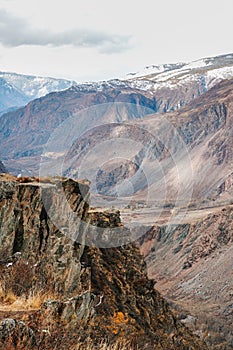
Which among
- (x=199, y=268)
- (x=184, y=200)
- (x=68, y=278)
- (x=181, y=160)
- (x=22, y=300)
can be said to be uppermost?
(x=22, y=300)

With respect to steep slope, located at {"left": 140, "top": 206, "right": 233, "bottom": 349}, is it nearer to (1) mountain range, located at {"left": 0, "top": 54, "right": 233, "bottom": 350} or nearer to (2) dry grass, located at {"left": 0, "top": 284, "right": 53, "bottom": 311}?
(1) mountain range, located at {"left": 0, "top": 54, "right": 233, "bottom": 350}

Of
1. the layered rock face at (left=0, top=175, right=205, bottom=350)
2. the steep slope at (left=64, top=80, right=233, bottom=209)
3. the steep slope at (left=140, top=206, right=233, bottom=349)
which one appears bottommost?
the steep slope at (left=64, top=80, right=233, bottom=209)

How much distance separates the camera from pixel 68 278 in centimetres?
1099

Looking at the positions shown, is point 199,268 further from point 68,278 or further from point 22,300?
point 22,300

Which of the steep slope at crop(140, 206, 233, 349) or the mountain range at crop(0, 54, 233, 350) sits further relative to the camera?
the steep slope at crop(140, 206, 233, 349)

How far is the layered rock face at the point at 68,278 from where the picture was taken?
869cm

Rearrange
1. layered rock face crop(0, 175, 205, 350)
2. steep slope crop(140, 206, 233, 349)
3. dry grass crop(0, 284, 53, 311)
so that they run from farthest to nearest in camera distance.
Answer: steep slope crop(140, 206, 233, 349) < dry grass crop(0, 284, 53, 311) < layered rock face crop(0, 175, 205, 350)

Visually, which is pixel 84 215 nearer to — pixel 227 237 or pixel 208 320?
pixel 208 320

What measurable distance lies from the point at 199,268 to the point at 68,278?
46.4 m

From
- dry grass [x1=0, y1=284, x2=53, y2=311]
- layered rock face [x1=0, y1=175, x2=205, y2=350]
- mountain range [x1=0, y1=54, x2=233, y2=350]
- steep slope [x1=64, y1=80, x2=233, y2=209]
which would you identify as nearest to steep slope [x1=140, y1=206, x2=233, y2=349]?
mountain range [x1=0, y1=54, x2=233, y2=350]

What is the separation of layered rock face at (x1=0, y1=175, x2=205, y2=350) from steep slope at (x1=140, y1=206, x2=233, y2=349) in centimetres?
1870

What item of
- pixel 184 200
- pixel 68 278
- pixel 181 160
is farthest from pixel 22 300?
pixel 181 160

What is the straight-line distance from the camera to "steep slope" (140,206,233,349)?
38.2 metres

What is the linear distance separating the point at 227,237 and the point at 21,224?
165 feet
